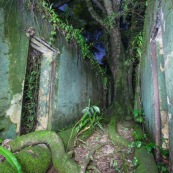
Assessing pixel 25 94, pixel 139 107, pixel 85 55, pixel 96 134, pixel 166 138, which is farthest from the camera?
pixel 85 55

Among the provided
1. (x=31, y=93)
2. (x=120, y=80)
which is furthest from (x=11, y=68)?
(x=120, y=80)

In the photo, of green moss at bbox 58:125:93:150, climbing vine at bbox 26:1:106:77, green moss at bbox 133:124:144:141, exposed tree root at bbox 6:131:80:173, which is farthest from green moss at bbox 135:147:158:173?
climbing vine at bbox 26:1:106:77

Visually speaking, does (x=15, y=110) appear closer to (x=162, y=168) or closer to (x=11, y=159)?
(x=11, y=159)

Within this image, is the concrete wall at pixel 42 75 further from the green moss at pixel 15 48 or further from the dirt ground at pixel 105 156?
the dirt ground at pixel 105 156

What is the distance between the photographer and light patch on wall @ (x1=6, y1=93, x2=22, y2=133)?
2.64 metres

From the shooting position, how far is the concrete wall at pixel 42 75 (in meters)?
2.60

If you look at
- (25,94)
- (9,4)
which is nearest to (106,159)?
(25,94)

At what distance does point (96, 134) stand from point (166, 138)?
184cm

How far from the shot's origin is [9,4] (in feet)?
8.78

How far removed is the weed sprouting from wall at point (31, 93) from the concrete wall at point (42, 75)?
10 centimetres

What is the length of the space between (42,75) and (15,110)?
1.08 meters

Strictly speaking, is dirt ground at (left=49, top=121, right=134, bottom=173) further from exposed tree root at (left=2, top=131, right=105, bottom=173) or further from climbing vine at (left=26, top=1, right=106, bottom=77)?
climbing vine at (left=26, top=1, right=106, bottom=77)

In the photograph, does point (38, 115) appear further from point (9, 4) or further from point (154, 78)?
point (154, 78)

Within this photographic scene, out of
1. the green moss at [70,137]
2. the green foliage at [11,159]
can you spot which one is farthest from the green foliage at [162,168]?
the green foliage at [11,159]
